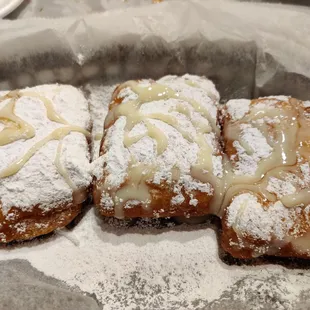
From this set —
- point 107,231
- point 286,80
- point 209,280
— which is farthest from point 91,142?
point 286,80

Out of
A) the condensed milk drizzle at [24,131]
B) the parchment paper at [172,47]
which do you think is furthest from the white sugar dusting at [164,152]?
the parchment paper at [172,47]

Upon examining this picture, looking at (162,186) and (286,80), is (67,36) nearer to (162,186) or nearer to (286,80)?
(162,186)

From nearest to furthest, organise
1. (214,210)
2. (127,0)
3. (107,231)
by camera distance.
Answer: (214,210)
(107,231)
(127,0)

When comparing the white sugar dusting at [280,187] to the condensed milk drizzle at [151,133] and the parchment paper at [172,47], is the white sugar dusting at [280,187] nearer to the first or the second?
the condensed milk drizzle at [151,133]

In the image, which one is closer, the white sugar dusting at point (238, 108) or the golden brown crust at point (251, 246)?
the golden brown crust at point (251, 246)

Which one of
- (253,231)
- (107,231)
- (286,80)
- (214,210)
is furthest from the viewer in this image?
(286,80)

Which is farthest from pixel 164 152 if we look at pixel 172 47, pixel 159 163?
pixel 172 47

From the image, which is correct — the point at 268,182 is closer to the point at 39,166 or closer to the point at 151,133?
the point at 151,133
